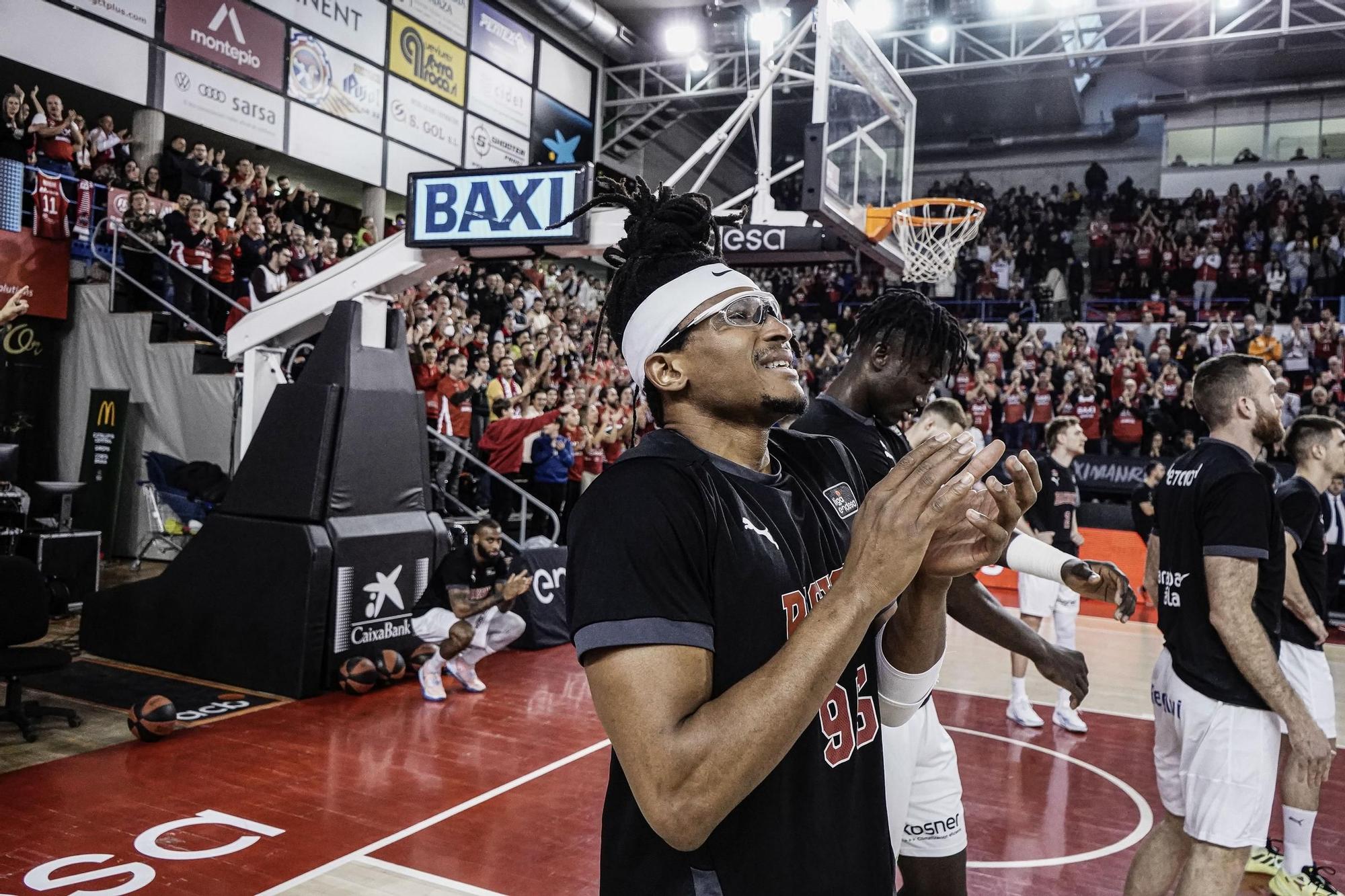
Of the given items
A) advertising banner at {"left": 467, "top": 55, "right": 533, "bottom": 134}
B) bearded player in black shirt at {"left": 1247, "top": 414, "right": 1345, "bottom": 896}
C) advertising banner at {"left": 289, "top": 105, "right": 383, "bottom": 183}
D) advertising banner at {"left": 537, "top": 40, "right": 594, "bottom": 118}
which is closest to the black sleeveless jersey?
bearded player in black shirt at {"left": 1247, "top": 414, "right": 1345, "bottom": 896}

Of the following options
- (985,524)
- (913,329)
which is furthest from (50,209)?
(985,524)

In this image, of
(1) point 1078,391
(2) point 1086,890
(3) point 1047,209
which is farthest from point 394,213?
(2) point 1086,890

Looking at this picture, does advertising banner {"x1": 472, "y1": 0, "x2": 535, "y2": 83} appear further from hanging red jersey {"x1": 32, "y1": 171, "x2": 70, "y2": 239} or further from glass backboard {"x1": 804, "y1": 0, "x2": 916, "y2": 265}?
glass backboard {"x1": 804, "y1": 0, "x2": 916, "y2": 265}

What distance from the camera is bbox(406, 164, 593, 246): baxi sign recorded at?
269 inches

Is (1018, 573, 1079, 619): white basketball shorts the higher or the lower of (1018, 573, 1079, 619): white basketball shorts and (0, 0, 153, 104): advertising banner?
the lower

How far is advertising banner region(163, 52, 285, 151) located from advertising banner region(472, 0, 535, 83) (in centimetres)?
492

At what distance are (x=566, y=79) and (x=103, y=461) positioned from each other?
12.9 metres

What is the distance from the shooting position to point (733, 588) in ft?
4.86

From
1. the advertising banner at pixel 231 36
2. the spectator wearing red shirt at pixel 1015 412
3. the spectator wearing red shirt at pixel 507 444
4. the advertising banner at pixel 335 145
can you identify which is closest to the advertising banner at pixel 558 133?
the advertising banner at pixel 335 145

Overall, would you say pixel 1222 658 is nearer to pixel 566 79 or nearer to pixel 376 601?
pixel 376 601

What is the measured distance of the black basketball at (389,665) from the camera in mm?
6926

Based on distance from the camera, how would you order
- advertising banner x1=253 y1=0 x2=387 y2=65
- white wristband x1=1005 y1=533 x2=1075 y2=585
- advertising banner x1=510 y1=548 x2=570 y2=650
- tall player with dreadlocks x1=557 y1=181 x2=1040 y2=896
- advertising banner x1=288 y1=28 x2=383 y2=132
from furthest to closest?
advertising banner x1=288 y1=28 x2=383 y2=132 < advertising banner x1=253 y1=0 x2=387 y2=65 < advertising banner x1=510 y1=548 x2=570 y2=650 < white wristband x1=1005 y1=533 x2=1075 y2=585 < tall player with dreadlocks x1=557 y1=181 x2=1040 y2=896

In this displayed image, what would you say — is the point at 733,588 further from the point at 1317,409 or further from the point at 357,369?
the point at 1317,409

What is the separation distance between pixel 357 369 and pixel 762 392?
5809mm
